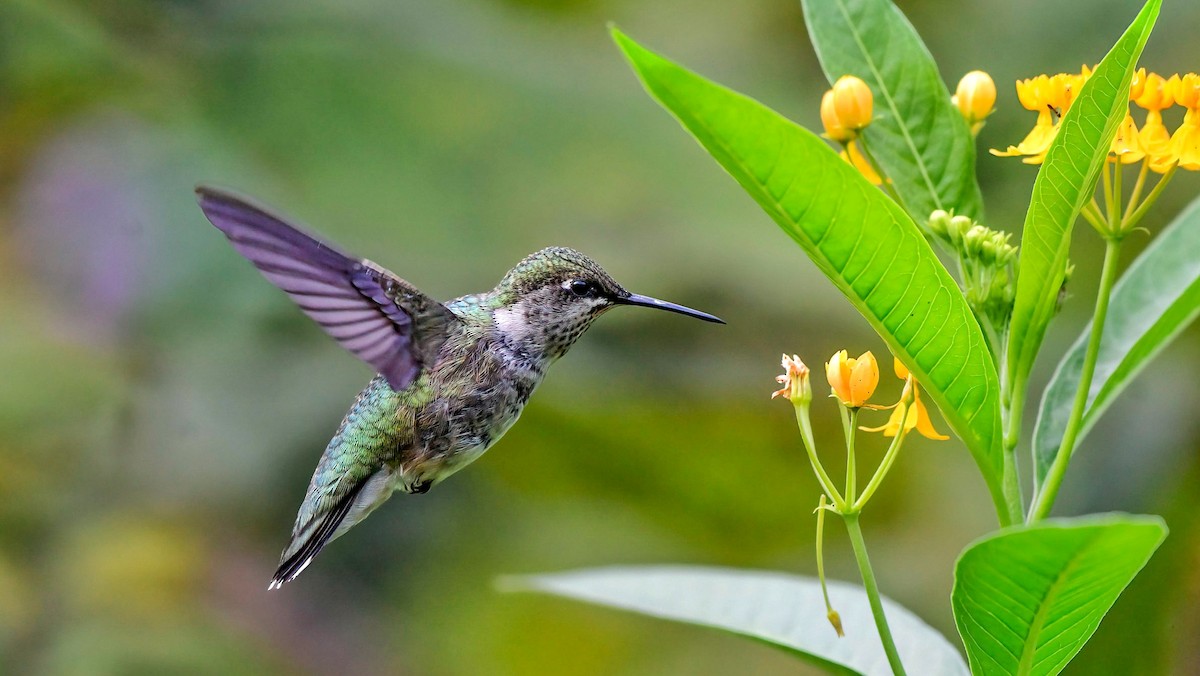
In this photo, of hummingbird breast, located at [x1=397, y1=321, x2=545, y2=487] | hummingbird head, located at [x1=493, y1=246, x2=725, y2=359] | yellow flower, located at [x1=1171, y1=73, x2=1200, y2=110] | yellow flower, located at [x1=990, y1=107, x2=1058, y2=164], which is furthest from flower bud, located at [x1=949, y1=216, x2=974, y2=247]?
hummingbird breast, located at [x1=397, y1=321, x2=545, y2=487]

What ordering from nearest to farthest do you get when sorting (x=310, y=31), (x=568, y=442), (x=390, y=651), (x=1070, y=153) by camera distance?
(x=1070, y=153) < (x=390, y=651) < (x=568, y=442) < (x=310, y=31)

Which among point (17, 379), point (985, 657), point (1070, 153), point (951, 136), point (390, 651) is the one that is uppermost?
point (951, 136)

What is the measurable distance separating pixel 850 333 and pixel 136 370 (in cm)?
284

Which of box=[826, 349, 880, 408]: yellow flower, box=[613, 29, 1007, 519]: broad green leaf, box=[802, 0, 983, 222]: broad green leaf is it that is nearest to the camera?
box=[613, 29, 1007, 519]: broad green leaf

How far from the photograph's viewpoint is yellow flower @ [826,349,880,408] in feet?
5.32

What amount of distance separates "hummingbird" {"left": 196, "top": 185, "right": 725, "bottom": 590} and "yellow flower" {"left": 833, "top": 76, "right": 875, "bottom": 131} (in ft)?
1.27

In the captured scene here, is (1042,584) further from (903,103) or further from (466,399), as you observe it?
(466,399)

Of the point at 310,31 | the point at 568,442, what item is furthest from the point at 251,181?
the point at 568,442

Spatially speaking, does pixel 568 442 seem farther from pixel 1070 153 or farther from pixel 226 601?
pixel 1070 153

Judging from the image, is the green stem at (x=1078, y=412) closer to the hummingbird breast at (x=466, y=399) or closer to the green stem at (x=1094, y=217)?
the green stem at (x=1094, y=217)

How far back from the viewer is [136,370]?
4324mm

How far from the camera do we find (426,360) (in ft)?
7.05

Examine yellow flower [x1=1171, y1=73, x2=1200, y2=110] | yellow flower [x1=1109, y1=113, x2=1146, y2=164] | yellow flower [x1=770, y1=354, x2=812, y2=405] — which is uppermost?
yellow flower [x1=1171, y1=73, x2=1200, y2=110]

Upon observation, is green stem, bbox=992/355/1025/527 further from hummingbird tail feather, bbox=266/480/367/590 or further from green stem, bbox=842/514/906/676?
hummingbird tail feather, bbox=266/480/367/590
